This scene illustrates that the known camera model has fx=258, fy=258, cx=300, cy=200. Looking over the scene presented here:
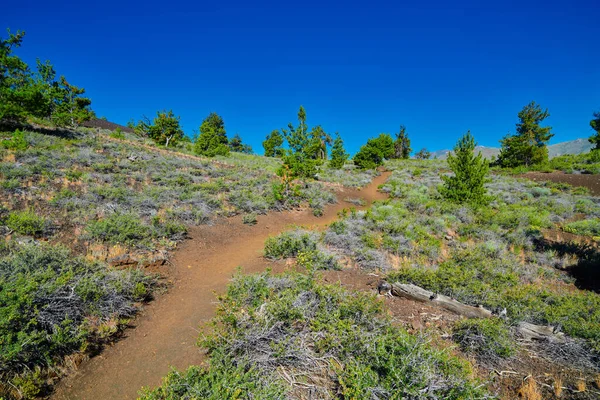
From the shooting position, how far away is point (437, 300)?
21.1ft

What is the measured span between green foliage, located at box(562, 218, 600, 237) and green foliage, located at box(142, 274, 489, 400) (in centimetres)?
1460

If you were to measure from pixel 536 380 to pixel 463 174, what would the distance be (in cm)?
1615

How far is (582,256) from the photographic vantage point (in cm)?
1032

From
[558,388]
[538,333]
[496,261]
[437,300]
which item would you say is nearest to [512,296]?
[538,333]

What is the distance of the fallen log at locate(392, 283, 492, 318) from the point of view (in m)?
5.92

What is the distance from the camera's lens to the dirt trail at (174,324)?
4.53 metres

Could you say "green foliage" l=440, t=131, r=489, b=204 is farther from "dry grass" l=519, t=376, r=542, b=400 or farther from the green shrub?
"dry grass" l=519, t=376, r=542, b=400

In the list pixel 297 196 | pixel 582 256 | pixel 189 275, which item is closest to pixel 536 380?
pixel 189 275

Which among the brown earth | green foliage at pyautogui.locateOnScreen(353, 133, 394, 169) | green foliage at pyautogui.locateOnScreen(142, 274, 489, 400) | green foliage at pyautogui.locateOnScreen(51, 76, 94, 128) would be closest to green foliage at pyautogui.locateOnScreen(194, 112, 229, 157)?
green foliage at pyautogui.locateOnScreen(51, 76, 94, 128)

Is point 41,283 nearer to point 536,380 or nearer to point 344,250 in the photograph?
point 344,250

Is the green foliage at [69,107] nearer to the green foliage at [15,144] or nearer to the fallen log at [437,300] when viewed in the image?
the green foliage at [15,144]

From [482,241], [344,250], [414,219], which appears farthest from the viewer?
[414,219]

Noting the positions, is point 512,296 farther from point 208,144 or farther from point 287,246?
point 208,144

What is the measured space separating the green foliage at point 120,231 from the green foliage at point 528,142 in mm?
51024
